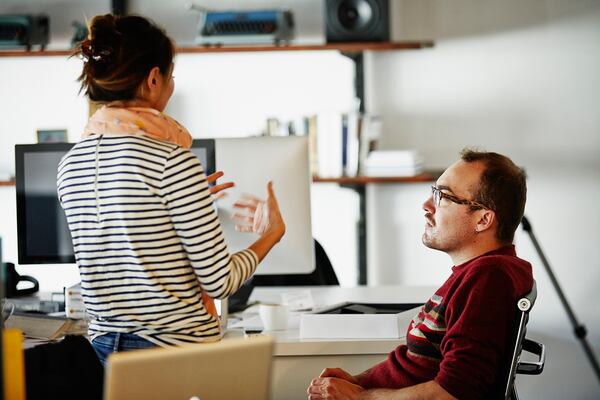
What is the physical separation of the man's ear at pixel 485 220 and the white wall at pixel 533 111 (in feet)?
7.91

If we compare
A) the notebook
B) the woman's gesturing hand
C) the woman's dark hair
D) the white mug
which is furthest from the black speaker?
the notebook

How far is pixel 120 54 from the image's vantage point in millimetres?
1694

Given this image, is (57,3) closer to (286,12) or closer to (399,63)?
(286,12)

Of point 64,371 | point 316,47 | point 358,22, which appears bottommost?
point 64,371

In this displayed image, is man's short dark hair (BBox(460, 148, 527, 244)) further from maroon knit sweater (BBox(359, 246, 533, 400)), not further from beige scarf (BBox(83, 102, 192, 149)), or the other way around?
beige scarf (BBox(83, 102, 192, 149))

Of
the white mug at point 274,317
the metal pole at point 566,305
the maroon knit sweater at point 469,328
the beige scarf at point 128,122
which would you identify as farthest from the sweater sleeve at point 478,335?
the metal pole at point 566,305

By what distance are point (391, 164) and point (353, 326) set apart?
1.91 m

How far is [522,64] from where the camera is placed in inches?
167

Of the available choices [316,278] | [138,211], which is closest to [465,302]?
[138,211]

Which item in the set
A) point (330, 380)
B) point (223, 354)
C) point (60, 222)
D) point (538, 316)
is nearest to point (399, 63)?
point (538, 316)

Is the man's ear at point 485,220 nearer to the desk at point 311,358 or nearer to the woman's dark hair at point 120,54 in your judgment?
the desk at point 311,358

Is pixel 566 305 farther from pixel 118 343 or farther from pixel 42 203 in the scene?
pixel 118 343

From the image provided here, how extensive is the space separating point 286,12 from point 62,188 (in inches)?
97.1

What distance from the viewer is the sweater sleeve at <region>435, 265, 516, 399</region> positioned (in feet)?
5.62
